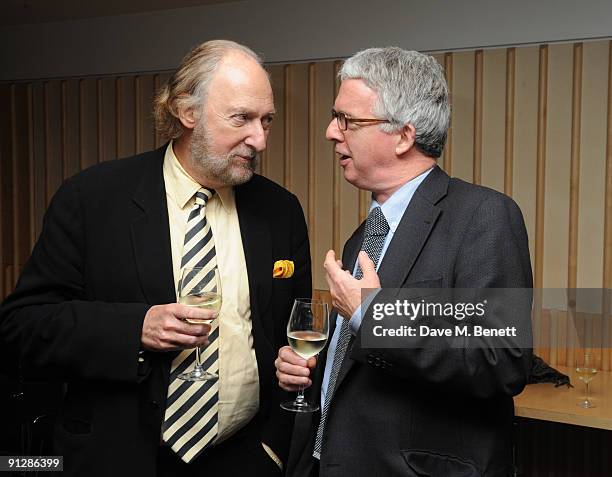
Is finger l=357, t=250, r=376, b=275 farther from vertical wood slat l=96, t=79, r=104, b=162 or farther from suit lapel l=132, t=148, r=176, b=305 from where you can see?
vertical wood slat l=96, t=79, r=104, b=162

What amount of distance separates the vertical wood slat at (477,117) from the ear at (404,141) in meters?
2.25

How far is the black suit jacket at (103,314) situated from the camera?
194cm

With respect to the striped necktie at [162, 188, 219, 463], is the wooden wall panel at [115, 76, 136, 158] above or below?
above

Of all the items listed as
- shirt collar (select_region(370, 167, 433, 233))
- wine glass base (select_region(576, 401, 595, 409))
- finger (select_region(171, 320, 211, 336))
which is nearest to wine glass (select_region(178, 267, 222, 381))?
finger (select_region(171, 320, 211, 336))

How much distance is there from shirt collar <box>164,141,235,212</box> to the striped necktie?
0.35 ft

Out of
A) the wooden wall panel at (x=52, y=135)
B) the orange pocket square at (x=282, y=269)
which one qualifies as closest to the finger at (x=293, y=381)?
the orange pocket square at (x=282, y=269)

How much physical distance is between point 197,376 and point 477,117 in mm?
2717

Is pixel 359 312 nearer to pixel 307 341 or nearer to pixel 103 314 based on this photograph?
pixel 307 341

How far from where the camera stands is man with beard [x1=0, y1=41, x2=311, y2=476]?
1.95 metres

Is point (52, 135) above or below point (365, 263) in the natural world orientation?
above

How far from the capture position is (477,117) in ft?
13.4

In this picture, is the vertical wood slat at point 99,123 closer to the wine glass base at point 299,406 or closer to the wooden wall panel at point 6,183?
the wooden wall panel at point 6,183

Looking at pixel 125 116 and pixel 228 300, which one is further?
pixel 125 116

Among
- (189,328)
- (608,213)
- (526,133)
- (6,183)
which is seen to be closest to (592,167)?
(608,213)
